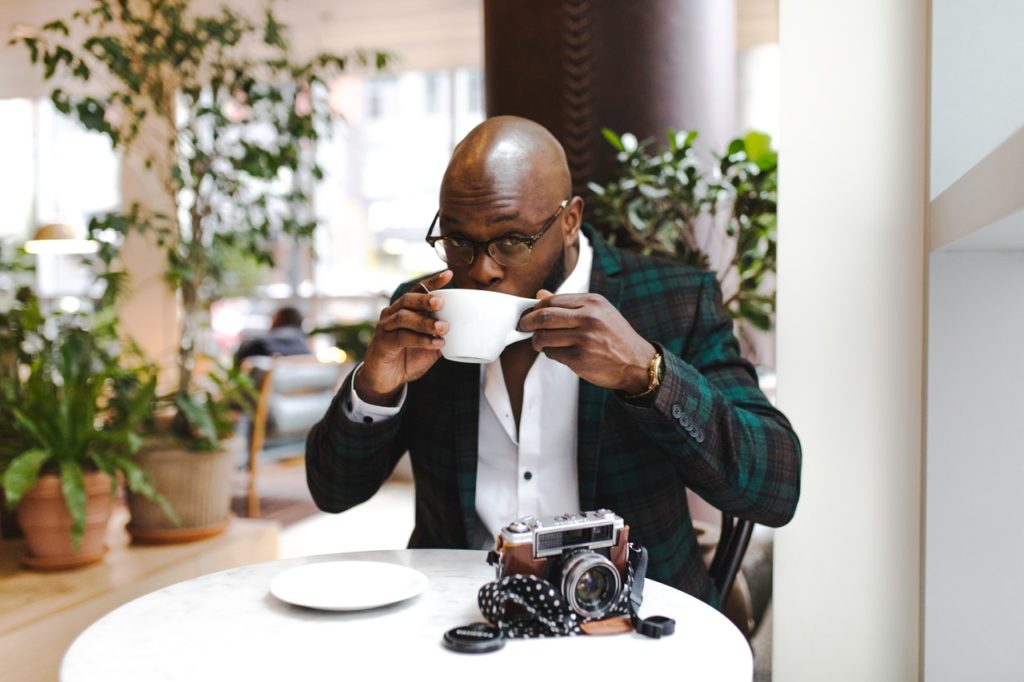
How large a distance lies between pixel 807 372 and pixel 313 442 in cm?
83

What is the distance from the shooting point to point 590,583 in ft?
3.11

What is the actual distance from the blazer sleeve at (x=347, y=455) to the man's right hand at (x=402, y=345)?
6 cm

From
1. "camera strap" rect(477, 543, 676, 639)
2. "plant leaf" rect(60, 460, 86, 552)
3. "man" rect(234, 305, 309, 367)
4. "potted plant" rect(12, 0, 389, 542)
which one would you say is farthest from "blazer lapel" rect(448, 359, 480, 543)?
"man" rect(234, 305, 309, 367)

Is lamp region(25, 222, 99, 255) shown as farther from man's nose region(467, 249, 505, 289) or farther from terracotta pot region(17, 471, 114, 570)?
man's nose region(467, 249, 505, 289)

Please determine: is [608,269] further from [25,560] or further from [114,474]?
[25,560]

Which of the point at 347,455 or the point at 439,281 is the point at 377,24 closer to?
the point at 347,455

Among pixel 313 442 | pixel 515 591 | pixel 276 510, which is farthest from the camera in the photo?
pixel 276 510

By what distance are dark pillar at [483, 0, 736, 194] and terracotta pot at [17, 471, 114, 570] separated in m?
1.64

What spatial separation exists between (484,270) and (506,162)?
17cm

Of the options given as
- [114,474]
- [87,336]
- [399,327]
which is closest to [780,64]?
[399,327]

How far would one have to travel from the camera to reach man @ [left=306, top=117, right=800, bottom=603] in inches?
50.5

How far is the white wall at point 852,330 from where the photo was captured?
4.70ft

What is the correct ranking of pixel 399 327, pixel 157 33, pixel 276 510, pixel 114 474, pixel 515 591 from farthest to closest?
1. pixel 276 510
2. pixel 157 33
3. pixel 114 474
4. pixel 399 327
5. pixel 515 591

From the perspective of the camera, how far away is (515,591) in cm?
93
